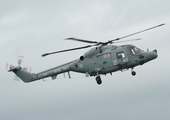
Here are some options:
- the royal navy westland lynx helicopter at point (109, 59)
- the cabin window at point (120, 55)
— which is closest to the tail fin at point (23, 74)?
the royal navy westland lynx helicopter at point (109, 59)

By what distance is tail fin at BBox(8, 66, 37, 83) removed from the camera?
36597 mm

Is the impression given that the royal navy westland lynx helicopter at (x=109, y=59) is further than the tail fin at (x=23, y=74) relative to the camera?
No

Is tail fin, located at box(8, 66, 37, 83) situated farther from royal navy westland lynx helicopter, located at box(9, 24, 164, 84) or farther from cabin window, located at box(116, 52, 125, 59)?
cabin window, located at box(116, 52, 125, 59)

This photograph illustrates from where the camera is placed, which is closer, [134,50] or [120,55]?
[120,55]

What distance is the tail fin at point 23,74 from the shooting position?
1441 inches

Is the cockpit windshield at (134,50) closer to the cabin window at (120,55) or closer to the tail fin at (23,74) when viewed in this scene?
the cabin window at (120,55)

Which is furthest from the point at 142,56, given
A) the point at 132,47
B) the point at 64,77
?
the point at 64,77

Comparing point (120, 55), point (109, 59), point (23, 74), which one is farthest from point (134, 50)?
point (23, 74)

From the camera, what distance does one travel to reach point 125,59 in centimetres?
3225

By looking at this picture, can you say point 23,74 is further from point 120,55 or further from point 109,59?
point 120,55

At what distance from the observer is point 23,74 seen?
37.3m

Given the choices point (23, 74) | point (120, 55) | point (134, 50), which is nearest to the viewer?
point (120, 55)

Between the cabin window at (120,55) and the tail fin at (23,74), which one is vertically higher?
the tail fin at (23,74)

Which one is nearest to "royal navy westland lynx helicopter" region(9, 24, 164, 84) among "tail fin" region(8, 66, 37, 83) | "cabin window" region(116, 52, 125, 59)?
"cabin window" region(116, 52, 125, 59)
